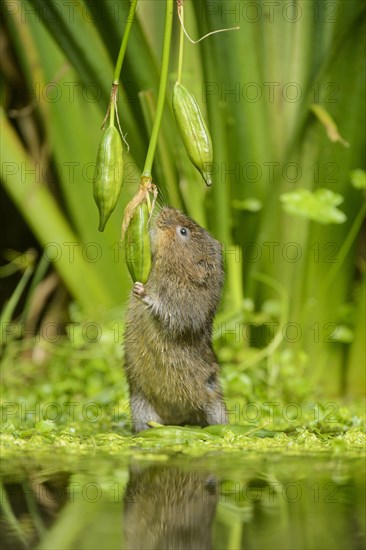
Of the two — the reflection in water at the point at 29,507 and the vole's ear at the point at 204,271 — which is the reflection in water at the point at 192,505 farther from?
the vole's ear at the point at 204,271

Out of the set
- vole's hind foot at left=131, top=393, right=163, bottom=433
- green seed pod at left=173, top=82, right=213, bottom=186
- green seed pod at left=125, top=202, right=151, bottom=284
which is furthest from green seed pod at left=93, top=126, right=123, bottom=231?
vole's hind foot at left=131, top=393, right=163, bottom=433

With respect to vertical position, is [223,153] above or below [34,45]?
below

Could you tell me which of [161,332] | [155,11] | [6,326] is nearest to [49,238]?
[6,326]

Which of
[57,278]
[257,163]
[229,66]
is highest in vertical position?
[229,66]

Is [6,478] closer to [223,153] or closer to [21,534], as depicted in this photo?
[21,534]

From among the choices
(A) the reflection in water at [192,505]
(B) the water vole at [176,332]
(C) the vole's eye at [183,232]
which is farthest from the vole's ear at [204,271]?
(A) the reflection in water at [192,505]

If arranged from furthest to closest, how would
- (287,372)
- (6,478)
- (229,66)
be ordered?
(287,372) → (229,66) → (6,478)

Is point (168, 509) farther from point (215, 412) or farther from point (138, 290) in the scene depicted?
point (215, 412)

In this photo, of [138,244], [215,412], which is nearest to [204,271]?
[215,412]
